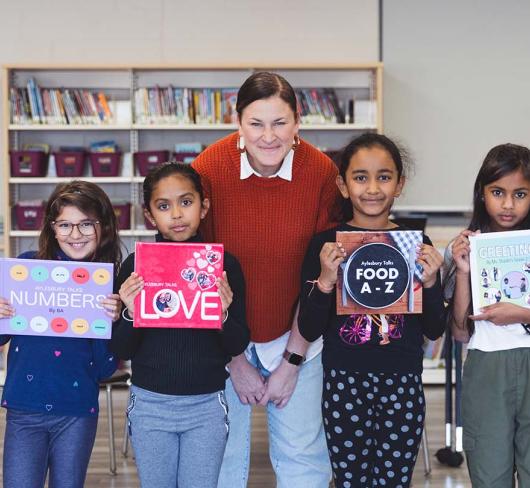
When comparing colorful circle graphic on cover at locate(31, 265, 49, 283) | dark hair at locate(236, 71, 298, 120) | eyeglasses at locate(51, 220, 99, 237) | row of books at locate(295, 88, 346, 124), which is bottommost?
colorful circle graphic on cover at locate(31, 265, 49, 283)

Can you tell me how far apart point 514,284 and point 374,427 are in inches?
22.4

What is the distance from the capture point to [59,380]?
223 cm

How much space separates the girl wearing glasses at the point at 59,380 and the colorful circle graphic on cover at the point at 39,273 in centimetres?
11

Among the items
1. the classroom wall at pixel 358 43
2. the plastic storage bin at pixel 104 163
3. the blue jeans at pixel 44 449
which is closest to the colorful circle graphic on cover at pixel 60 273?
the blue jeans at pixel 44 449

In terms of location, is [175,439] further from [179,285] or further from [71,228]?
[71,228]

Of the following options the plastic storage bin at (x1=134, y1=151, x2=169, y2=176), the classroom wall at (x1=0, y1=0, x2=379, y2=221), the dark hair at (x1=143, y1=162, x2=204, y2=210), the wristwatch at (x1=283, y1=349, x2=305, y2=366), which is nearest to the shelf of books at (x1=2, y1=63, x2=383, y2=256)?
the plastic storage bin at (x1=134, y1=151, x2=169, y2=176)

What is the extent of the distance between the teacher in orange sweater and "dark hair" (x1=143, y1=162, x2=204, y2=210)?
0.10m

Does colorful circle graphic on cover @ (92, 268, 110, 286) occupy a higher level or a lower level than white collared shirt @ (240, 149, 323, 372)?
higher

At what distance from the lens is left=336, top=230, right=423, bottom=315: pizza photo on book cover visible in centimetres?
219

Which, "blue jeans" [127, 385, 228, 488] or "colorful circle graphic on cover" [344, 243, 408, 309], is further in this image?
"colorful circle graphic on cover" [344, 243, 408, 309]

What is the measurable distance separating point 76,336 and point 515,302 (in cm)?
124

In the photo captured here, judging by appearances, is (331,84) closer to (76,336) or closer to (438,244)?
(438,244)

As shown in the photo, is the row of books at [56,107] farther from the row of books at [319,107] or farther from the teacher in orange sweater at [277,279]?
the teacher in orange sweater at [277,279]

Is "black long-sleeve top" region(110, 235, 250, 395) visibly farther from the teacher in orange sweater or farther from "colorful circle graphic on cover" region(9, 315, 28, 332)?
"colorful circle graphic on cover" region(9, 315, 28, 332)
